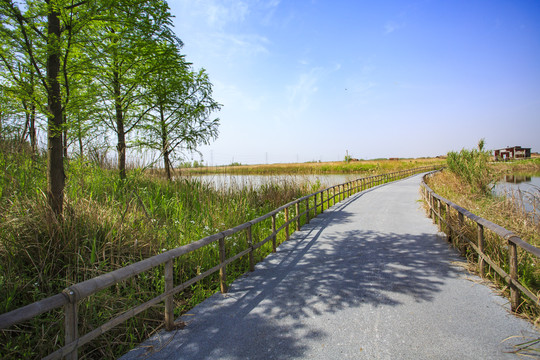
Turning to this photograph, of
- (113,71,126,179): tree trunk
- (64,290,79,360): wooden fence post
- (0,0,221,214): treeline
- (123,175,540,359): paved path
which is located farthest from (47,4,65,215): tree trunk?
(113,71,126,179): tree trunk

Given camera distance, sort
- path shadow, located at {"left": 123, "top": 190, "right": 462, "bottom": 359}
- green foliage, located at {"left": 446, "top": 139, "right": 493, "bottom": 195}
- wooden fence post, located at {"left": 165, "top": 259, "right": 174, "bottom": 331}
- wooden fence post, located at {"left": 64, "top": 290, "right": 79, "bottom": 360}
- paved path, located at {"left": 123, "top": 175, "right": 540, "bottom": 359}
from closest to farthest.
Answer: wooden fence post, located at {"left": 64, "top": 290, "right": 79, "bottom": 360} < paved path, located at {"left": 123, "top": 175, "right": 540, "bottom": 359} < path shadow, located at {"left": 123, "top": 190, "right": 462, "bottom": 359} < wooden fence post, located at {"left": 165, "top": 259, "right": 174, "bottom": 331} < green foliage, located at {"left": 446, "top": 139, "right": 493, "bottom": 195}

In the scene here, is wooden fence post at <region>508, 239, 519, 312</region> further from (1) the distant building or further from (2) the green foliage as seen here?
(1) the distant building

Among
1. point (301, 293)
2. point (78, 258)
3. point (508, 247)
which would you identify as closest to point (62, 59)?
point (78, 258)

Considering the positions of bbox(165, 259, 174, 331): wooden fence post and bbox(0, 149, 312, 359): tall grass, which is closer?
bbox(0, 149, 312, 359): tall grass

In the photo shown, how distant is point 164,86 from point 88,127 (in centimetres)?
295

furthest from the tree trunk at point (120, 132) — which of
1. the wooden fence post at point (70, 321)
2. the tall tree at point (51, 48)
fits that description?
the wooden fence post at point (70, 321)

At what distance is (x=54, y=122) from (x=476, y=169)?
16.1 m

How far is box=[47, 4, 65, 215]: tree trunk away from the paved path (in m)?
2.90

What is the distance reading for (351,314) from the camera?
3.57 meters

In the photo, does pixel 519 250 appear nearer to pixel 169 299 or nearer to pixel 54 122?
pixel 169 299

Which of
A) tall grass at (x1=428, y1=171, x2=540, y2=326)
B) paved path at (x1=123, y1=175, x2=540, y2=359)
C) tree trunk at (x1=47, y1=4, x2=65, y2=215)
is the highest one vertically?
tree trunk at (x1=47, y1=4, x2=65, y2=215)

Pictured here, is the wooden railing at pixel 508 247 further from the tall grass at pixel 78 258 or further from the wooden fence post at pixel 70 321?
the wooden fence post at pixel 70 321

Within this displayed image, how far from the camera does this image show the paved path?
9.48 feet

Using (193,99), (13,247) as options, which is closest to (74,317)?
(13,247)
